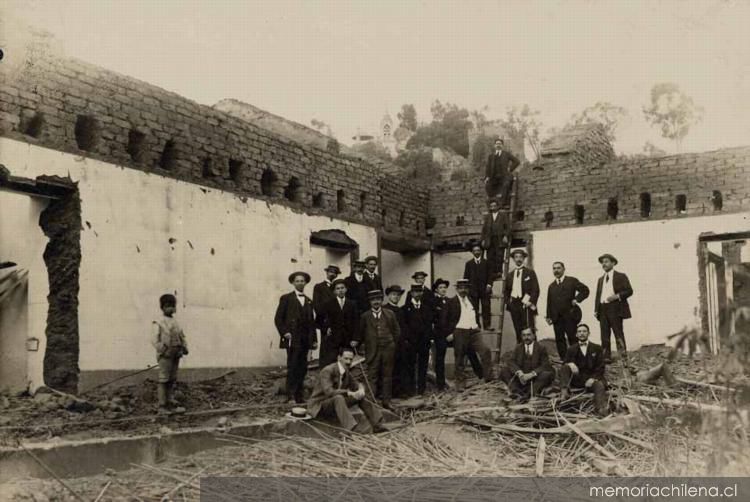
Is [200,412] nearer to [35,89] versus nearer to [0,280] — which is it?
[0,280]

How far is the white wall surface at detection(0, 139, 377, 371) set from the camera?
29.4ft

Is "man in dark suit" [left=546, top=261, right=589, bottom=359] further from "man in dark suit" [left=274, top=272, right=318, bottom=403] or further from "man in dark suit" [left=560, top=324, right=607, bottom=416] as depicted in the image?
"man in dark suit" [left=274, top=272, right=318, bottom=403]

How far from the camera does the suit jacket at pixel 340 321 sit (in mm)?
9453

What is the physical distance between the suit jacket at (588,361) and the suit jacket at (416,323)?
196 cm

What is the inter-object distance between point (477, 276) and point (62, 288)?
5.87 metres

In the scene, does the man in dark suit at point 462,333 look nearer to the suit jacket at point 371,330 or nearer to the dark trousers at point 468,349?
the dark trousers at point 468,349

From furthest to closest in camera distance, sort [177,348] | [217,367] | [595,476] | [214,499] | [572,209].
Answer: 1. [572,209]
2. [217,367]
3. [177,348]
4. [595,476]
5. [214,499]

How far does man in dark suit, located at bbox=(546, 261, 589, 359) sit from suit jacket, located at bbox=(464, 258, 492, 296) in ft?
4.85

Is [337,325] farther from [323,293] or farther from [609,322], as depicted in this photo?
[609,322]

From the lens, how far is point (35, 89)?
8.62 m

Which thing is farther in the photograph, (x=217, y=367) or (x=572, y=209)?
(x=572, y=209)

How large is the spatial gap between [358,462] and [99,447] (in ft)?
7.15

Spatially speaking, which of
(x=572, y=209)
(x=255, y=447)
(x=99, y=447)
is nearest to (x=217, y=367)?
(x=255, y=447)

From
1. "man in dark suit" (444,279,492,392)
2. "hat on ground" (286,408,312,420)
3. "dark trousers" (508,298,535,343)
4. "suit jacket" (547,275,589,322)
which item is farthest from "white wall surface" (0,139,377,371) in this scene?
"suit jacket" (547,275,589,322)
